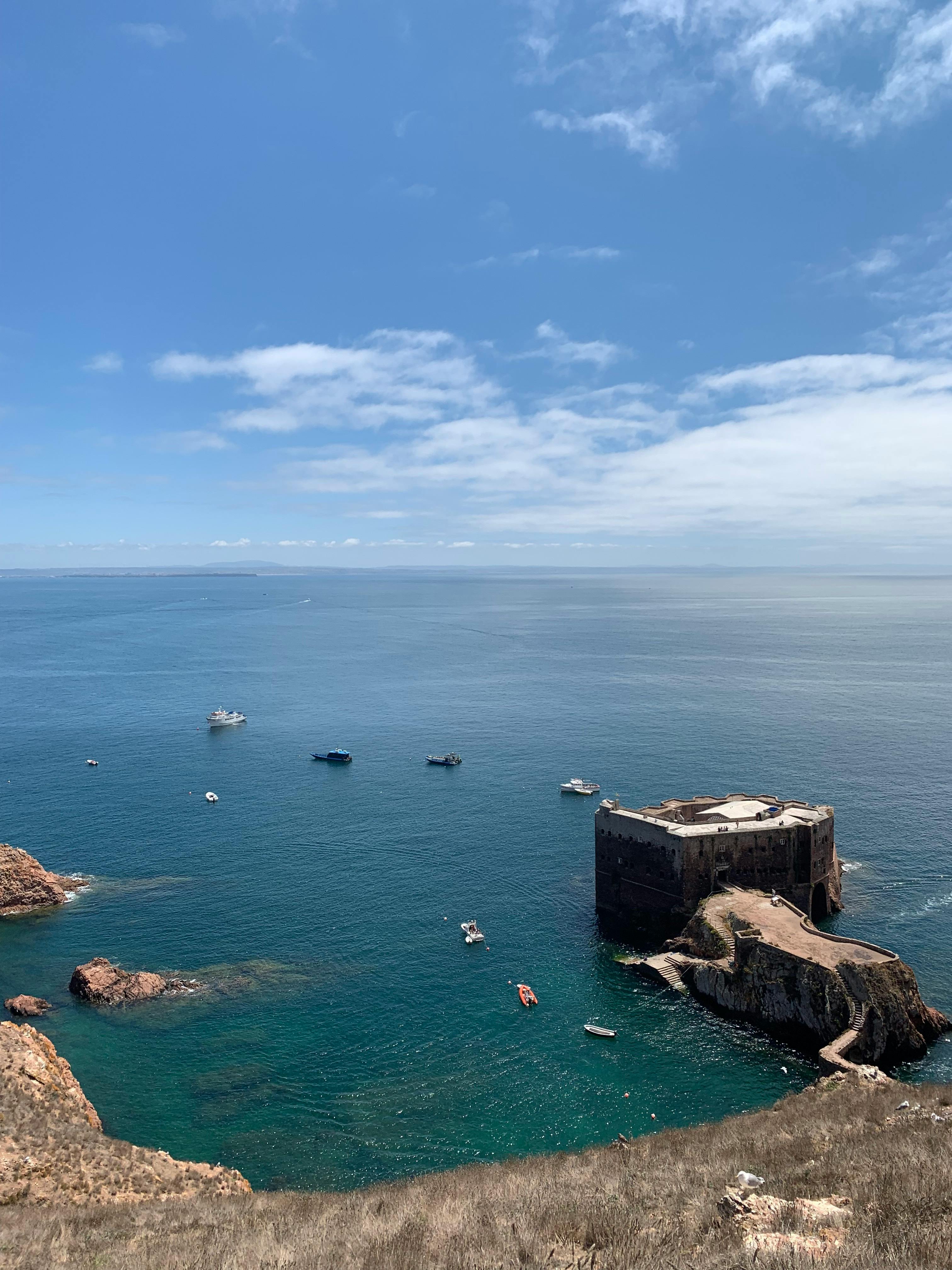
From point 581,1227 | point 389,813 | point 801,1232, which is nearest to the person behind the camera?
point 801,1232

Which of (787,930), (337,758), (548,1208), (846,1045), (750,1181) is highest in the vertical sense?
(548,1208)

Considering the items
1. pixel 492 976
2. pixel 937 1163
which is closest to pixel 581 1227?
pixel 937 1163

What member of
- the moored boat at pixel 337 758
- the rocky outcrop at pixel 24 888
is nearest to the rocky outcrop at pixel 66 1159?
the rocky outcrop at pixel 24 888

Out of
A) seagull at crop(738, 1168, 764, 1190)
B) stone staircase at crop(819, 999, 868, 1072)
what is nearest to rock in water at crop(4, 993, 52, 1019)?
seagull at crop(738, 1168, 764, 1190)

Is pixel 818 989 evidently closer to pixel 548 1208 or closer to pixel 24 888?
pixel 548 1208

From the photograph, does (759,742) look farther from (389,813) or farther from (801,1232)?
(801,1232)

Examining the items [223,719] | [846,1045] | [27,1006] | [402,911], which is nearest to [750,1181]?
[846,1045]

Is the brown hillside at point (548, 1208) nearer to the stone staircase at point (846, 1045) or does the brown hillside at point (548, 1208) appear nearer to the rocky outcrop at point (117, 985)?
the stone staircase at point (846, 1045)
